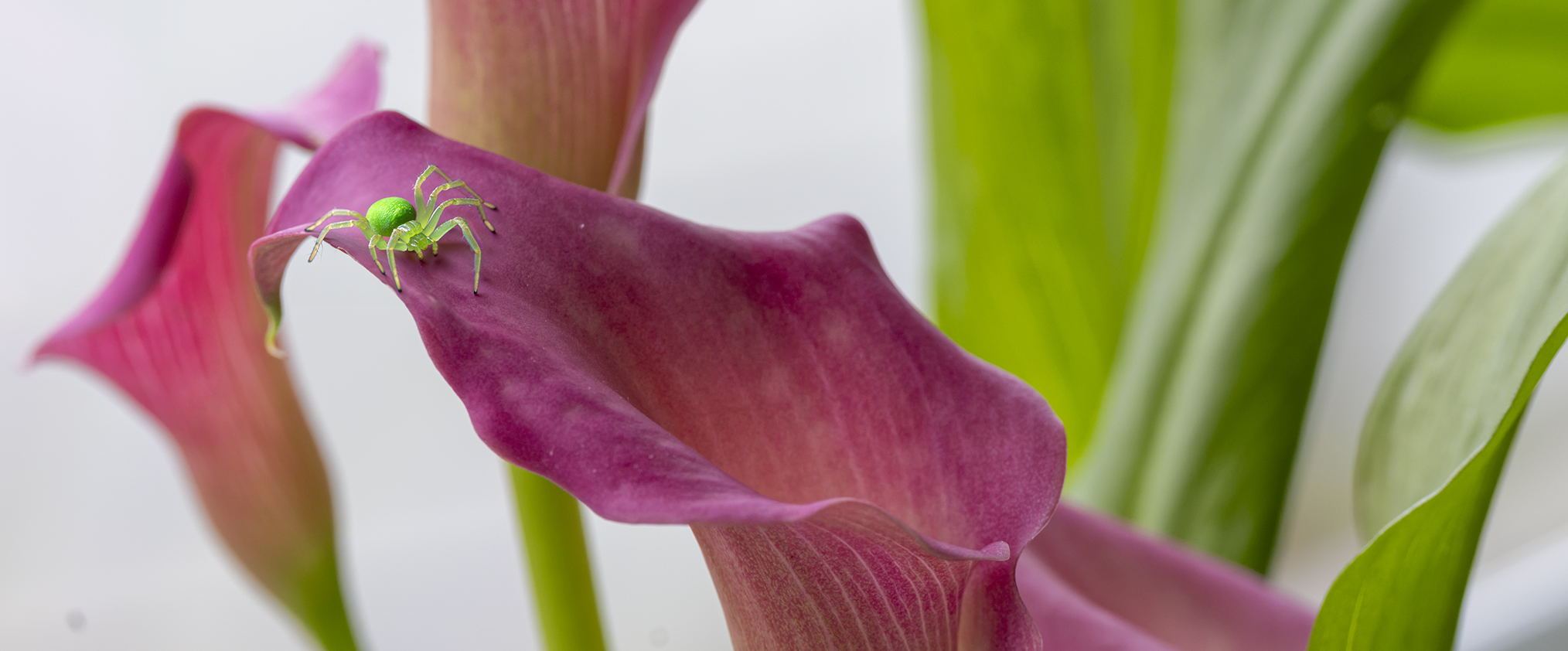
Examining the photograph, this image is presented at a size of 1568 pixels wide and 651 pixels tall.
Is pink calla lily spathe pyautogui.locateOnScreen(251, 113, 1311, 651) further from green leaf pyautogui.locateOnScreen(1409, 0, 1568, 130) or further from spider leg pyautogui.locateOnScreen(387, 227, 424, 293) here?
green leaf pyautogui.locateOnScreen(1409, 0, 1568, 130)

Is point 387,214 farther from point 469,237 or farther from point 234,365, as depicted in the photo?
point 234,365

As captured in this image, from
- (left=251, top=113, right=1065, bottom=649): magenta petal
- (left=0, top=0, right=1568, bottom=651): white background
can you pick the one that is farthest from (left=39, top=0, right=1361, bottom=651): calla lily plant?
(left=0, top=0, right=1568, bottom=651): white background

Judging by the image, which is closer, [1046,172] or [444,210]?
[444,210]

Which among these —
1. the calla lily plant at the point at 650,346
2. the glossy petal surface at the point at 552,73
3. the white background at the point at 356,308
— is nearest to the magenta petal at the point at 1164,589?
the calla lily plant at the point at 650,346

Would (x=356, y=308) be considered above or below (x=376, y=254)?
below

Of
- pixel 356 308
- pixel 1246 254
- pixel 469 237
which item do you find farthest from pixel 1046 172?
pixel 356 308

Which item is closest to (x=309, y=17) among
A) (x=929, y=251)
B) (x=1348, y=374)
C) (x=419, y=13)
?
(x=419, y=13)
